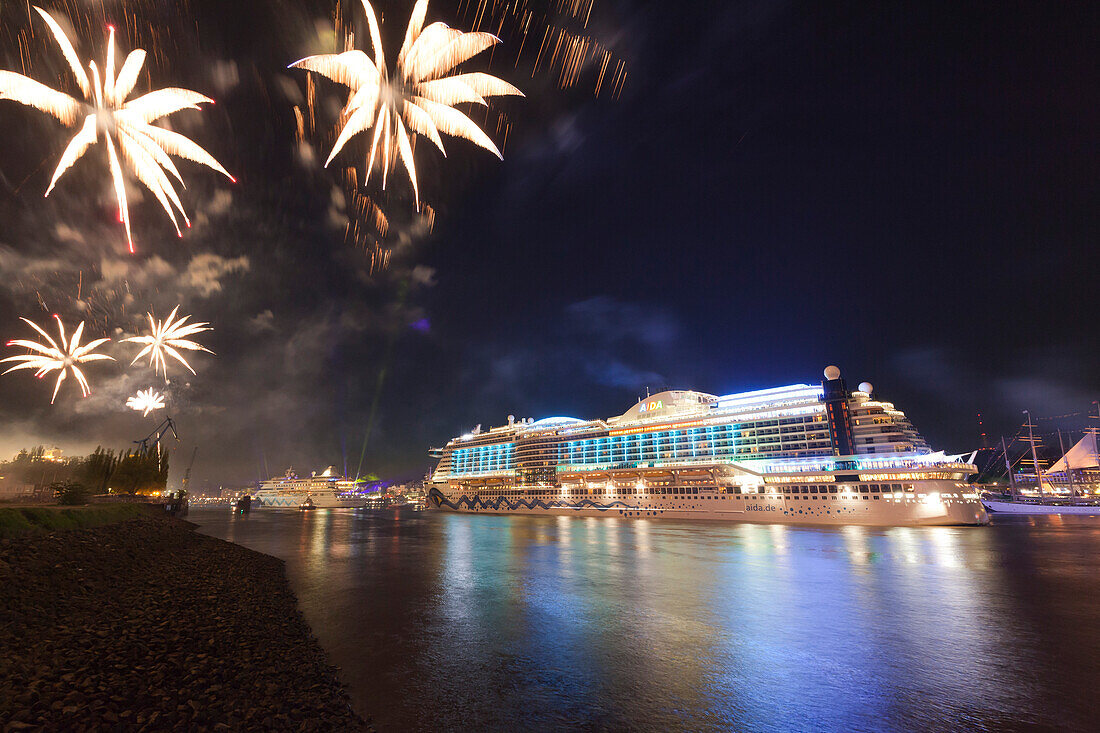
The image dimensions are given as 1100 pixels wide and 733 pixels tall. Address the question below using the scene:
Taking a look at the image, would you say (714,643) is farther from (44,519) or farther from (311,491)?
(311,491)

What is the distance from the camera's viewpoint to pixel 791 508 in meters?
69.3

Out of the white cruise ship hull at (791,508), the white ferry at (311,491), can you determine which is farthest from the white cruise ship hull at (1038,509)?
the white ferry at (311,491)

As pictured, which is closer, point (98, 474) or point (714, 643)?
point (714, 643)

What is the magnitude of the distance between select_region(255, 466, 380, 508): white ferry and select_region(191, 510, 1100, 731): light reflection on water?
168156 mm

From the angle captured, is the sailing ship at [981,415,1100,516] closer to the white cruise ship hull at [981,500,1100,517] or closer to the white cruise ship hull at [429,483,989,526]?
the white cruise ship hull at [981,500,1100,517]

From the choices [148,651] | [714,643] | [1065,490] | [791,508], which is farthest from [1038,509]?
[148,651]

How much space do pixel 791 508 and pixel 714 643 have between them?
218ft

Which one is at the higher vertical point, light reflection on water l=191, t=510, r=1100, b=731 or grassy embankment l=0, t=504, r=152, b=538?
grassy embankment l=0, t=504, r=152, b=538

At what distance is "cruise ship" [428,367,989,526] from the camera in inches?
2445

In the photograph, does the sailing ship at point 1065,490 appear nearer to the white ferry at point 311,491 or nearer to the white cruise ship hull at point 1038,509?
the white cruise ship hull at point 1038,509

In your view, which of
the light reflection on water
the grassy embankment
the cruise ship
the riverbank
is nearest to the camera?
the riverbank

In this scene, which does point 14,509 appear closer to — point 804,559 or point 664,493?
point 804,559

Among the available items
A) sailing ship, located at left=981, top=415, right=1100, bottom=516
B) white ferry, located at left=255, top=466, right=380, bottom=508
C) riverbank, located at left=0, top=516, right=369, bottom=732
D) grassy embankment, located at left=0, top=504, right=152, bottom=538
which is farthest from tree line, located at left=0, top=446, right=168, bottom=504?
sailing ship, located at left=981, top=415, right=1100, bottom=516

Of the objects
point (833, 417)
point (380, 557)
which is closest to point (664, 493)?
point (833, 417)
